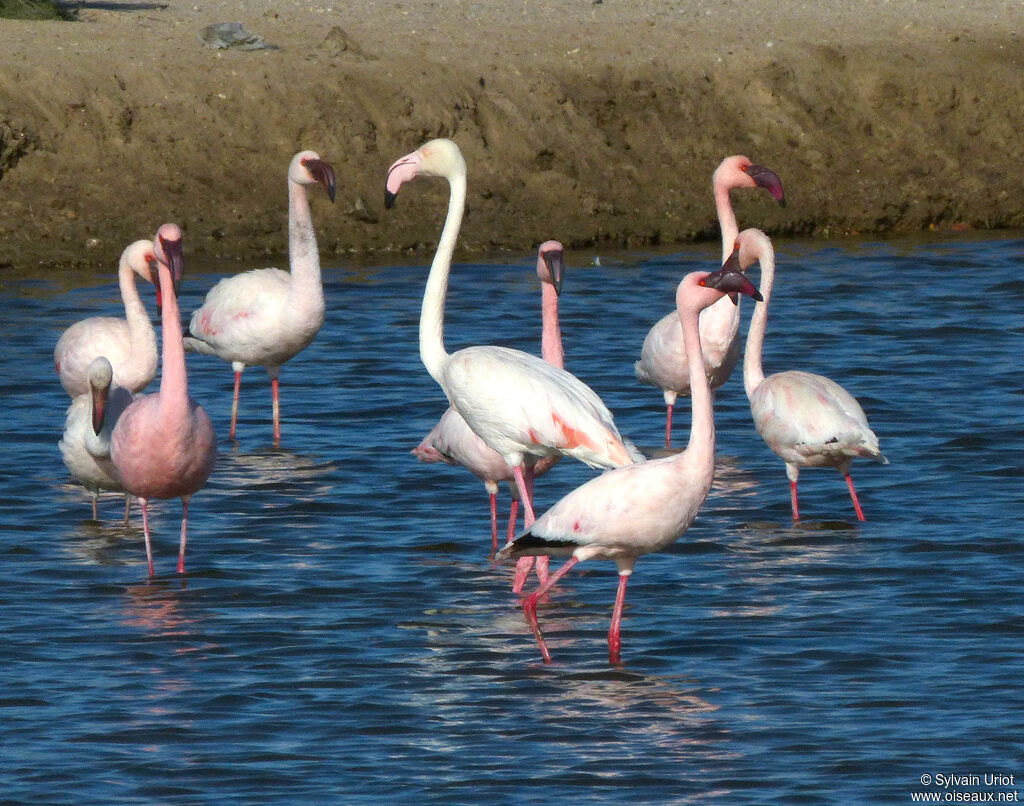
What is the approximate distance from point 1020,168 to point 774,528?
12.1 m

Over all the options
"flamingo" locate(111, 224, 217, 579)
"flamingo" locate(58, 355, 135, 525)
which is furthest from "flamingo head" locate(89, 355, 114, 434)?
"flamingo" locate(111, 224, 217, 579)

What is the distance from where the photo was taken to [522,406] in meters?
8.51

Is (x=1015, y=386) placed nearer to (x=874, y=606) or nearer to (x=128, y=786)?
(x=874, y=606)

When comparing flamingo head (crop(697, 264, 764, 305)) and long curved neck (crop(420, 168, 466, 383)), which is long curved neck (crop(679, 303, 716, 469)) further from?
long curved neck (crop(420, 168, 466, 383))

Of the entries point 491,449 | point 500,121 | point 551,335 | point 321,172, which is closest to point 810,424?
point 551,335

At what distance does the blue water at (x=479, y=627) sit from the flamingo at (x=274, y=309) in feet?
2.09

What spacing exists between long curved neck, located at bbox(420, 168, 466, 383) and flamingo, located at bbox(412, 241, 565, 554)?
1.46 feet

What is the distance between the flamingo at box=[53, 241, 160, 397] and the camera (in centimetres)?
1076

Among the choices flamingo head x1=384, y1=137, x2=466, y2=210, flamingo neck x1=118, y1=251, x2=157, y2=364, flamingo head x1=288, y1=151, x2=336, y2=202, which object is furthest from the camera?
flamingo head x1=288, y1=151, x2=336, y2=202

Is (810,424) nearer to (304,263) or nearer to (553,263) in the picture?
(553,263)

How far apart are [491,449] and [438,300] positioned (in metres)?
0.79

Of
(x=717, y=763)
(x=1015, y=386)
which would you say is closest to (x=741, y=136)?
(x=1015, y=386)

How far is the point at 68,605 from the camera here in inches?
344

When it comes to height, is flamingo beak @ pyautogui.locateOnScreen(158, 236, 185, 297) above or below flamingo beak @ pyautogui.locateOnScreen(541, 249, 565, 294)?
above
